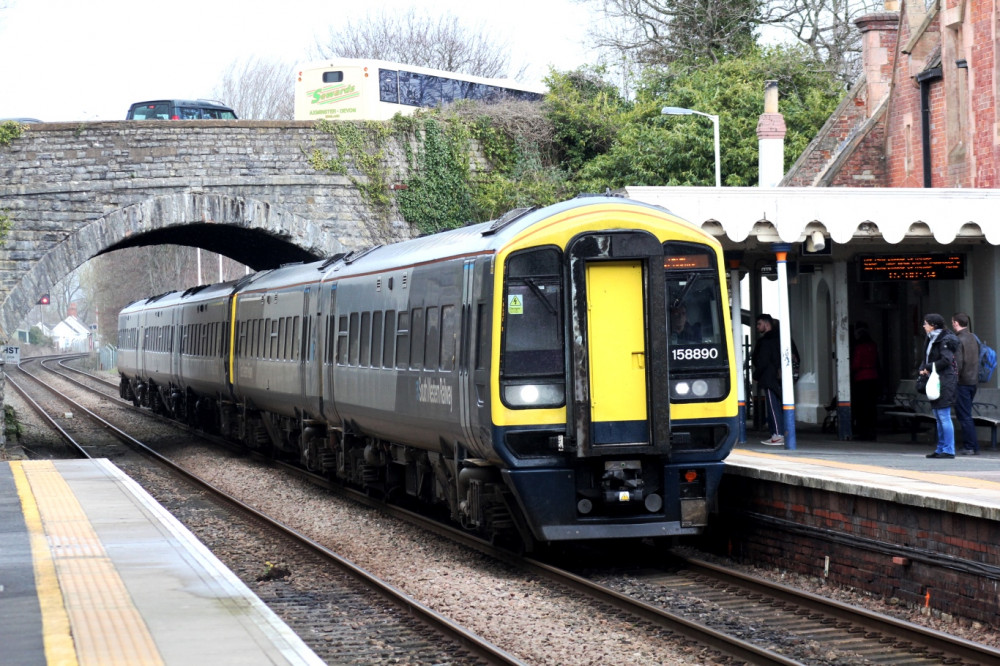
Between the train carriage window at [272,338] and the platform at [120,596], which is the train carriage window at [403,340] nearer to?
the platform at [120,596]

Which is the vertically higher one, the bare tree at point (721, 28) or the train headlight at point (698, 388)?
the bare tree at point (721, 28)

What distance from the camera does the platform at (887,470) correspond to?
29.8ft

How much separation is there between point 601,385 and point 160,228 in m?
18.3

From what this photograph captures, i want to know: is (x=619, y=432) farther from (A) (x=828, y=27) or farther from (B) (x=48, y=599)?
(A) (x=828, y=27)

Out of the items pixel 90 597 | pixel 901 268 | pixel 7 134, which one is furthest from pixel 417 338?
pixel 7 134

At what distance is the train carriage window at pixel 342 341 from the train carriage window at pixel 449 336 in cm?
418

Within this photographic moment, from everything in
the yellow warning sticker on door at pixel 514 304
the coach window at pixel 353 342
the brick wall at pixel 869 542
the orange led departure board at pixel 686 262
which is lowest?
the brick wall at pixel 869 542

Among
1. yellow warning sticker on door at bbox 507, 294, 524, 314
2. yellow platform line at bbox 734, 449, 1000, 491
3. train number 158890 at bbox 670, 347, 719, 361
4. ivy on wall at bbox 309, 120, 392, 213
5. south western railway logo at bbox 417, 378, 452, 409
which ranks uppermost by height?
ivy on wall at bbox 309, 120, 392, 213

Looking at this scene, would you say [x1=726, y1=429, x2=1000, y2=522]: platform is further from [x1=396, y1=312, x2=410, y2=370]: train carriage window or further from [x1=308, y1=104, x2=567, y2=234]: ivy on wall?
[x1=308, y1=104, x2=567, y2=234]: ivy on wall

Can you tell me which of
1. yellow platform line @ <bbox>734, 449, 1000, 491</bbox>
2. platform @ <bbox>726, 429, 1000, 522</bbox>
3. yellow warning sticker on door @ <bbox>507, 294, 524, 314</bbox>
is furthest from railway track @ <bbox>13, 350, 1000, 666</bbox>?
yellow warning sticker on door @ <bbox>507, 294, 524, 314</bbox>

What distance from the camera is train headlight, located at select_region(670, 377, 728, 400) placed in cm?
1080

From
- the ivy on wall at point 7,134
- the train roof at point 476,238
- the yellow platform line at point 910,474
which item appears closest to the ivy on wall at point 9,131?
the ivy on wall at point 7,134

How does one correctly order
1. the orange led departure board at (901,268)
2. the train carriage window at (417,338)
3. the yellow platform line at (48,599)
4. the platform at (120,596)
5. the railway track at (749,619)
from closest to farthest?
the yellow platform line at (48,599) → the platform at (120,596) → the railway track at (749,619) → the train carriage window at (417,338) → the orange led departure board at (901,268)

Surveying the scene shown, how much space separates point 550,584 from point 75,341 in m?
131
